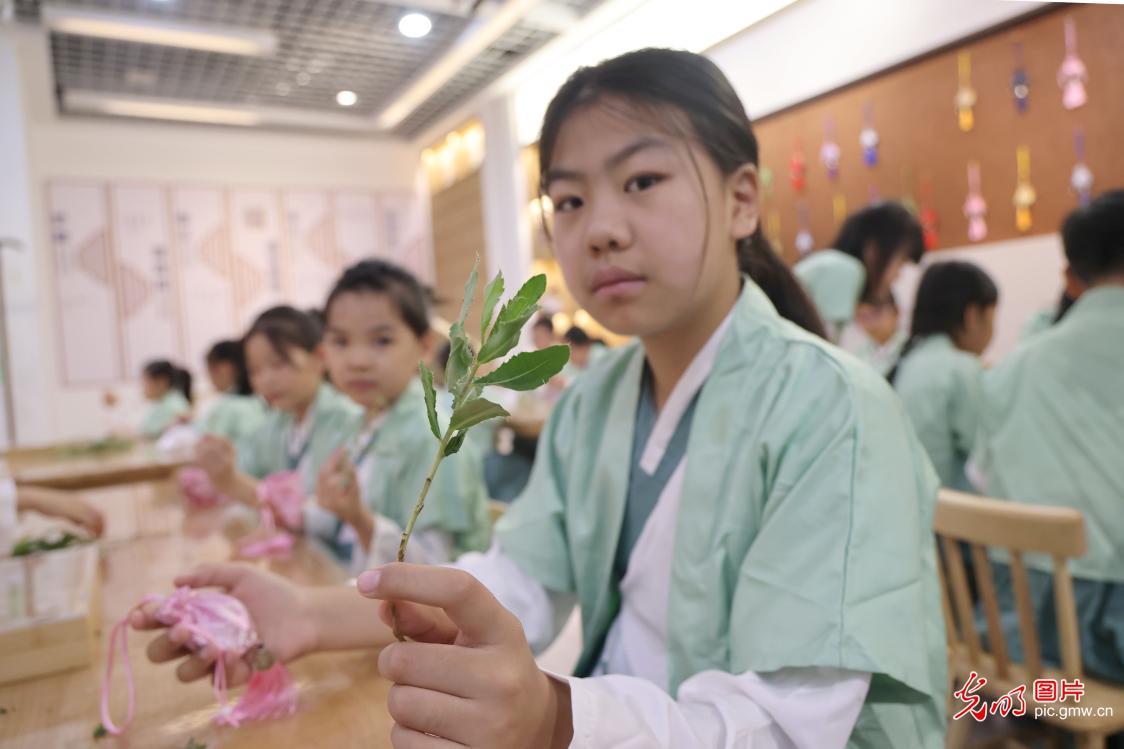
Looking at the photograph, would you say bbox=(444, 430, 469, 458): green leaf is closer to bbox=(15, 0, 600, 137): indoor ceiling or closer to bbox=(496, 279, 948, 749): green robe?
bbox=(496, 279, 948, 749): green robe

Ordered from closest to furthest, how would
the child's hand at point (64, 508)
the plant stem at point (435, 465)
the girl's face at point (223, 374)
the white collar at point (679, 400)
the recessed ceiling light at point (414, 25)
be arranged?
1. the plant stem at point (435, 465)
2. the white collar at point (679, 400)
3. the child's hand at point (64, 508)
4. the girl's face at point (223, 374)
5. the recessed ceiling light at point (414, 25)

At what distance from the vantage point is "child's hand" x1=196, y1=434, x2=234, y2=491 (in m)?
1.63

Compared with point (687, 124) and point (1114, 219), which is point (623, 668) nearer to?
point (687, 124)

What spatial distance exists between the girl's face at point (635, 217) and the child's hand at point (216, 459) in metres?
1.12

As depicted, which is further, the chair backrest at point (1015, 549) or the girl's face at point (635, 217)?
the chair backrest at point (1015, 549)

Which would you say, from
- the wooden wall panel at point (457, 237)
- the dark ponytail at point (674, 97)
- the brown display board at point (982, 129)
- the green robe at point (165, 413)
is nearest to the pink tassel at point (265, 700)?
the dark ponytail at point (674, 97)

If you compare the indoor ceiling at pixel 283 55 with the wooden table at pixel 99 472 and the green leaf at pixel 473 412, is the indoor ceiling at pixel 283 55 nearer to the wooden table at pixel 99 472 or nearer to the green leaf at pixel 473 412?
the wooden table at pixel 99 472

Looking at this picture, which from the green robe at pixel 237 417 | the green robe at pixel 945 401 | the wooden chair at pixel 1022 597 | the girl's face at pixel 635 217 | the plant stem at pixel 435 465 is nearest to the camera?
the plant stem at pixel 435 465

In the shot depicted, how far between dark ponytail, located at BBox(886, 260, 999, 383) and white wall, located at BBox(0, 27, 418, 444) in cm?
523

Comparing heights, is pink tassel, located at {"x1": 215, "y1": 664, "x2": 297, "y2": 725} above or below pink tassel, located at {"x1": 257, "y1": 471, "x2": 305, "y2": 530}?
below

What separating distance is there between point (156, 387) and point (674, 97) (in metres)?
5.37

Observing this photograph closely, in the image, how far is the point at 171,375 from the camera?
17.3ft

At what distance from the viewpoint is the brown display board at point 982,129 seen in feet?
9.61

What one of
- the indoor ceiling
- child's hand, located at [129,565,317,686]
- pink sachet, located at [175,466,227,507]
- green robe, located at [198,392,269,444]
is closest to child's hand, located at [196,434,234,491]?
pink sachet, located at [175,466,227,507]
